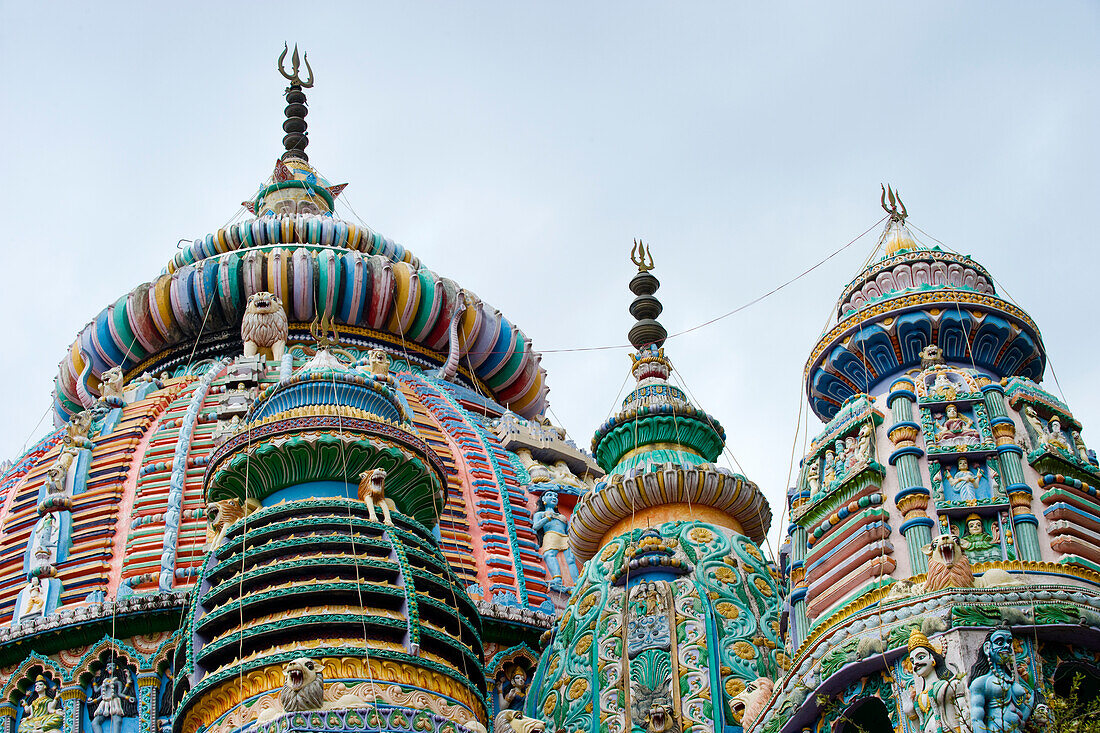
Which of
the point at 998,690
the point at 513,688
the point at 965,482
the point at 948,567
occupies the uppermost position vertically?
the point at 513,688

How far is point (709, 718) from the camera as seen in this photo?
62.8 feet

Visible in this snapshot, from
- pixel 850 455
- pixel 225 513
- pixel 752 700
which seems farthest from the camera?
pixel 225 513

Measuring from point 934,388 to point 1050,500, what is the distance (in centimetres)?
186

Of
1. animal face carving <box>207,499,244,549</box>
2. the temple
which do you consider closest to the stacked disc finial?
the temple

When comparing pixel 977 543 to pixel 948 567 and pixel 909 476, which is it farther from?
pixel 909 476

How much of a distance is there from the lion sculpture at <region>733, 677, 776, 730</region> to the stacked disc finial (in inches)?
308

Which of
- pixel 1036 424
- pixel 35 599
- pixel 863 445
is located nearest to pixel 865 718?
pixel 863 445

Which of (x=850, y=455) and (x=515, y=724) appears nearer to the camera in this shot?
(x=850, y=455)

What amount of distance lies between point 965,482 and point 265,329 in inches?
669

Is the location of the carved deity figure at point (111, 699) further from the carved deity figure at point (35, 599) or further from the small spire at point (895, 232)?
the small spire at point (895, 232)

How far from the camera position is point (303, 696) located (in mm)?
17562

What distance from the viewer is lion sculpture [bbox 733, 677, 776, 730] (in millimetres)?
17672

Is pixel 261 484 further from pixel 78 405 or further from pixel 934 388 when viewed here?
pixel 78 405

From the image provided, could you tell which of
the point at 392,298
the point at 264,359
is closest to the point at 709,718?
the point at 264,359
